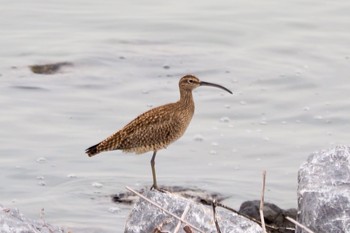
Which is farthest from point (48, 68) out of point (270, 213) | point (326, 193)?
point (326, 193)

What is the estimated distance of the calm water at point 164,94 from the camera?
11641 millimetres

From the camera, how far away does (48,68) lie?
50.2ft

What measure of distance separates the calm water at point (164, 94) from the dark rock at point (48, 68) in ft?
0.41

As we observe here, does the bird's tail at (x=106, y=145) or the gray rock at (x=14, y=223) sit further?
the bird's tail at (x=106, y=145)

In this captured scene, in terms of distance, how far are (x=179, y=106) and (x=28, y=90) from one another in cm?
430

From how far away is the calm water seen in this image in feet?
38.2

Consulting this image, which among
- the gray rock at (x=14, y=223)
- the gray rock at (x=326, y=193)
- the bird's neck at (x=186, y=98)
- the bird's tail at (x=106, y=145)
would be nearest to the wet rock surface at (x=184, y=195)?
the bird's neck at (x=186, y=98)

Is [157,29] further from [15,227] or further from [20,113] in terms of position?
[15,227]

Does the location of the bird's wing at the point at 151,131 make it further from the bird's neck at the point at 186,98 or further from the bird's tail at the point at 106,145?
the bird's neck at the point at 186,98

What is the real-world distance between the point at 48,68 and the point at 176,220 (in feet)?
26.4

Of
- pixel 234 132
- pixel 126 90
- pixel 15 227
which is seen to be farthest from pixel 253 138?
pixel 15 227

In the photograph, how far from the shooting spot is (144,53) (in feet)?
52.1

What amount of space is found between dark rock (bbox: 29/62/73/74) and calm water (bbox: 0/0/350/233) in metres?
0.13

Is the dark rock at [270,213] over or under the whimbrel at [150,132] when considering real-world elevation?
under
